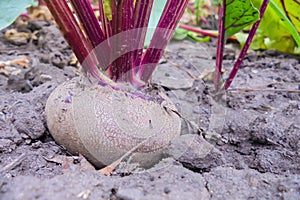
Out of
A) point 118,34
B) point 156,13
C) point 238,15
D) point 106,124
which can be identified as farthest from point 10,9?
point 238,15

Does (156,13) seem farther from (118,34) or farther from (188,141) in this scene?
(188,141)

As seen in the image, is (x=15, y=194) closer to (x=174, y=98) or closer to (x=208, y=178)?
(x=208, y=178)

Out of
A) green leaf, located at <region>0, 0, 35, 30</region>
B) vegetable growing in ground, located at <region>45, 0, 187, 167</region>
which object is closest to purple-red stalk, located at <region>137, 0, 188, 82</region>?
vegetable growing in ground, located at <region>45, 0, 187, 167</region>

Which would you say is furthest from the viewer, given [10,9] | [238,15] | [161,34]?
[238,15]

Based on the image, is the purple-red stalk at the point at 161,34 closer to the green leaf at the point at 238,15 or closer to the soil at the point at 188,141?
the soil at the point at 188,141

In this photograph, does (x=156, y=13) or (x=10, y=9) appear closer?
(x=10, y=9)

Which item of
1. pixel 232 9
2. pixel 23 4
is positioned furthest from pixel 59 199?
pixel 232 9
